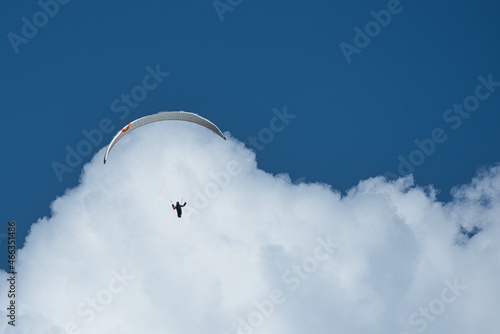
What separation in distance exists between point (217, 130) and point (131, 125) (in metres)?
10.0

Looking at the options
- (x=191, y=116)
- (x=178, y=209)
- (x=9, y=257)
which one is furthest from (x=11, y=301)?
(x=191, y=116)

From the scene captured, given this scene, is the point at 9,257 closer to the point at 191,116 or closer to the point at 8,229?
the point at 8,229

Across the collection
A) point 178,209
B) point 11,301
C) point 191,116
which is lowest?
point 11,301

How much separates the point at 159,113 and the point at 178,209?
1160cm

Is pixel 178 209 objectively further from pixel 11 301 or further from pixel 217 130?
pixel 11 301

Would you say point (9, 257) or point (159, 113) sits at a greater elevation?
point (159, 113)

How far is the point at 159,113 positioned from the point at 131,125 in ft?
10.7

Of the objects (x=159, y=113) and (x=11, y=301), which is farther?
(x=11, y=301)

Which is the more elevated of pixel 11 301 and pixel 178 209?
pixel 178 209

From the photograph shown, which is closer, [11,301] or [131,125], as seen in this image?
[131,125]

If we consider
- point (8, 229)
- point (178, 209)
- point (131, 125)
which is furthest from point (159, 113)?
point (8, 229)

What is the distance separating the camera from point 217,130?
108438 millimetres

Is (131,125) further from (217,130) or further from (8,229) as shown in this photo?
(8,229)

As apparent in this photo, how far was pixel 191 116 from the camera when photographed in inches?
4200
